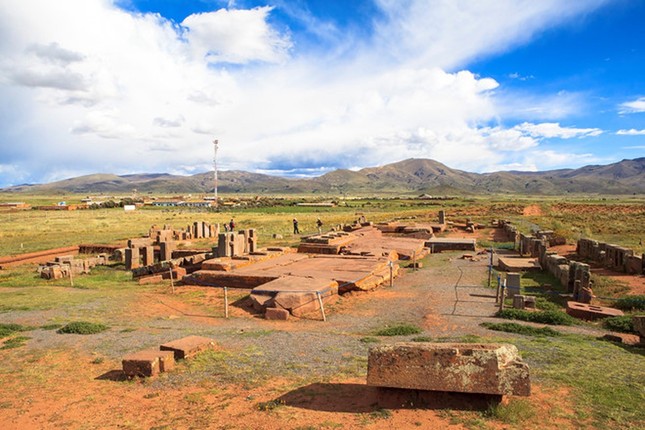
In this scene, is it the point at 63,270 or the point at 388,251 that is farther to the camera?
the point at 388,251

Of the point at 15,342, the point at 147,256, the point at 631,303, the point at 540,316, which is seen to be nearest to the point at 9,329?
the point at 15,342

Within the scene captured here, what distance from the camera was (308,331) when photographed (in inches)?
449

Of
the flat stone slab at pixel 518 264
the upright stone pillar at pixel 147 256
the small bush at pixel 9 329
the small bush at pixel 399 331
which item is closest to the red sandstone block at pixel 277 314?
the small bush at pixel 399 331

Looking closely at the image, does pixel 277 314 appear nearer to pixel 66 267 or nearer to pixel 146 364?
pixel 146 364

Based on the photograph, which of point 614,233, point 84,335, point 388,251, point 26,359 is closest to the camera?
point 26,359

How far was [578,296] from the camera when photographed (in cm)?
1402

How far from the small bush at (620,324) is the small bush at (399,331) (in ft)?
16.4

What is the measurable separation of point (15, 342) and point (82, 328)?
4.60ft

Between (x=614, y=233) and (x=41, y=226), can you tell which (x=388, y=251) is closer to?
(x=614, y=233)

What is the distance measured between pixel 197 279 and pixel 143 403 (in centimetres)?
1146

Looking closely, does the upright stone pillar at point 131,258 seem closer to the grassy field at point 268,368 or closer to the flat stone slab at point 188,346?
the grassy field at point 268,368

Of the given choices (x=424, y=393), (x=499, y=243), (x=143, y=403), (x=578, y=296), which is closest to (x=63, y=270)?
(x=143, y=403)

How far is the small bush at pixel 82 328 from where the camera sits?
11188mm

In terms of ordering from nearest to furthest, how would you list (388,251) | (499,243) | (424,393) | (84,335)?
(424,393)
(84,335)
(388,251)
(499,243)
